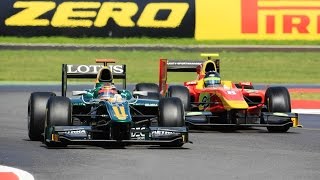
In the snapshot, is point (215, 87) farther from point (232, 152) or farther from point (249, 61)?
point (249, 61)

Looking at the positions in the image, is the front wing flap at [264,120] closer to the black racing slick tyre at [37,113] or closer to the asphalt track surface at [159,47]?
the black racing slick tyre at [37,113]

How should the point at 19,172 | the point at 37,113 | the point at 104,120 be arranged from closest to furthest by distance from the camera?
the point at 19,172 → the point at 104,120 → the point at 37,113

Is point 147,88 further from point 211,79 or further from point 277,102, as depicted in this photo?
point 277,102

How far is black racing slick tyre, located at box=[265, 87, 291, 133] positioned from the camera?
64.2 feet

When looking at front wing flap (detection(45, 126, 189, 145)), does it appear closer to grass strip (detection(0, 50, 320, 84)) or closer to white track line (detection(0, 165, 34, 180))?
white track line (detection(0, 165, 34, 180))

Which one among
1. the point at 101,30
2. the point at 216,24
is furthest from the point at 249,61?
the point at 101,30

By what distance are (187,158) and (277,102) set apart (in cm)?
574

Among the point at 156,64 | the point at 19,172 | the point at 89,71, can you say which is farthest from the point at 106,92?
the point at 156,64

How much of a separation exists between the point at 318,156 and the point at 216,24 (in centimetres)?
2581

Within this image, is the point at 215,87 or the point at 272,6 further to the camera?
the point at 272,6

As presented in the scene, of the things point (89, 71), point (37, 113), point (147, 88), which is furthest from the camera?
point (147, 88)

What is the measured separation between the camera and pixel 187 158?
14148 millimetres

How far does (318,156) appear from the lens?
14727mm

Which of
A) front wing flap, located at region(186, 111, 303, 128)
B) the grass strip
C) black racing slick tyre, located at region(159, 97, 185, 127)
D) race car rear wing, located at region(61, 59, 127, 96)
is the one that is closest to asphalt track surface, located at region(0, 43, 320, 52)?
the grass strip
